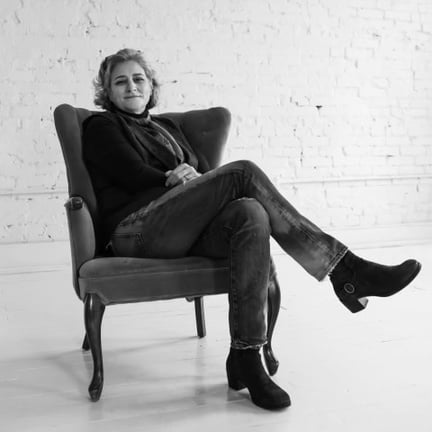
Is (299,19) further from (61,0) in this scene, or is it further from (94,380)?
(94,380)

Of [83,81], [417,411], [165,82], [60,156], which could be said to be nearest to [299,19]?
[165,82]

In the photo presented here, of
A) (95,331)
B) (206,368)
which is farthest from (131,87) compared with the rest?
(206,368)

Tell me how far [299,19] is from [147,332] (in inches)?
108

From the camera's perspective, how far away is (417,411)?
1.68m

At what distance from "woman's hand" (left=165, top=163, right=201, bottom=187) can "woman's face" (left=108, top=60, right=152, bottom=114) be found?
0.42m

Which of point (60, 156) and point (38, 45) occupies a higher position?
point (38, 45)

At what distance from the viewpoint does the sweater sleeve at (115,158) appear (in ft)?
6.77

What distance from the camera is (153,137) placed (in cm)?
230

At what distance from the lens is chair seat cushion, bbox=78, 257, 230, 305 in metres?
1.83

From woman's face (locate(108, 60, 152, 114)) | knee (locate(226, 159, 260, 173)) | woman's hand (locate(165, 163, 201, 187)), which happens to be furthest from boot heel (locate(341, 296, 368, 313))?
woman's face (locate(108, 60, 152, 114))

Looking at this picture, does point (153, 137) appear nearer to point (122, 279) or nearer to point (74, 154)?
point (74, 154)

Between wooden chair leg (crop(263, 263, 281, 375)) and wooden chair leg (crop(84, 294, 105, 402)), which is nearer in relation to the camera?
wooden chair leg (crop(84, 294, 105, 402))

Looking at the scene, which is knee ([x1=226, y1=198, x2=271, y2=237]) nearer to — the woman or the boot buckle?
the woman

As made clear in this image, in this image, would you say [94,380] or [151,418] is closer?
[151,418]
